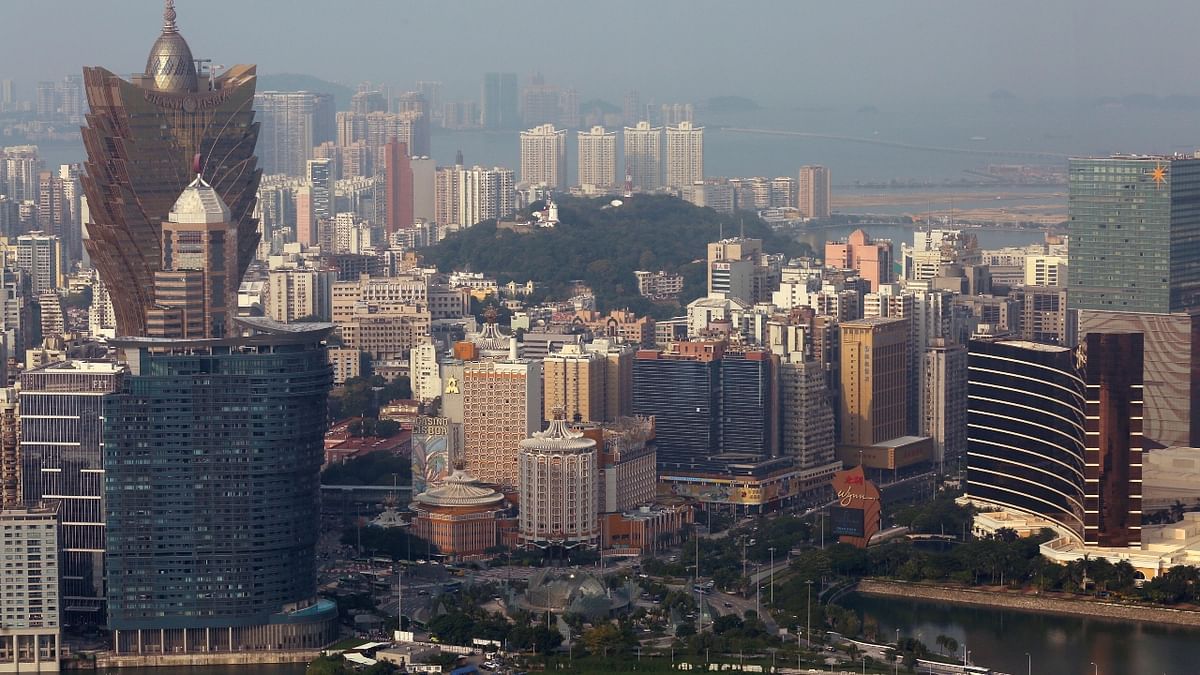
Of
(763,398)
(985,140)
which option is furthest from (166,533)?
(985,140)

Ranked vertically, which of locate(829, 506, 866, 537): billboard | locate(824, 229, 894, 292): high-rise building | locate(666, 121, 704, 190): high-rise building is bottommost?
locate(829, 506, 866, 537): billboard

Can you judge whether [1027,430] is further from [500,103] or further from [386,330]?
[500,103]

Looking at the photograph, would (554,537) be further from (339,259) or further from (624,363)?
(339,259)

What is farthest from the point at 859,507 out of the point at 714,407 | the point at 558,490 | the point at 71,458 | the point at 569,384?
the point at 71,458

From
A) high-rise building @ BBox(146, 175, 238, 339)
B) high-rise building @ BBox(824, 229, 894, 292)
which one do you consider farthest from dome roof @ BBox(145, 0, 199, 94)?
high-rise building @ BBox(824, 229, 894, 292)

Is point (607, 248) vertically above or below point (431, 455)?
above

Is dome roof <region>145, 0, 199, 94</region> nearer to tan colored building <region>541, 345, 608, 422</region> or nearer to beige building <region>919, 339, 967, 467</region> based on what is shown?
tan colored building <region>541, 345, 608, 422</region>
